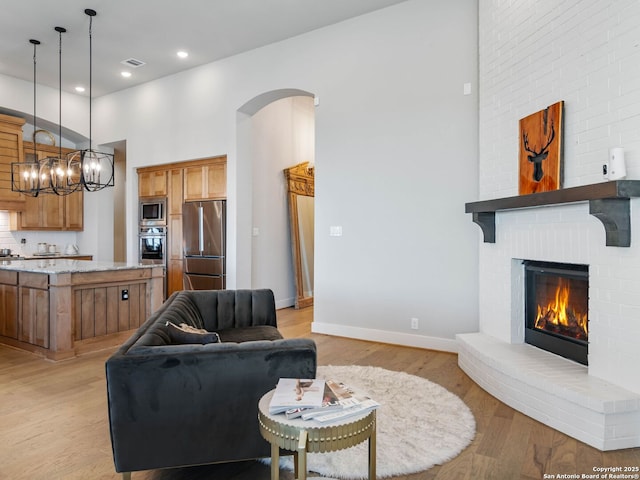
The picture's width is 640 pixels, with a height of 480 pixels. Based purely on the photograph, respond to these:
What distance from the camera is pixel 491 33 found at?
375 cm

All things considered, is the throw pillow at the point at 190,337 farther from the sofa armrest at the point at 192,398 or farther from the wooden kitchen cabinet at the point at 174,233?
the wooden kitchen cabinet at the point at 174,233

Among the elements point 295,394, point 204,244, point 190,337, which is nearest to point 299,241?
point 204,244

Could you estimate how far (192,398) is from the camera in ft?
5.96

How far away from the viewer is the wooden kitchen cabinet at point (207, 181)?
238 inches

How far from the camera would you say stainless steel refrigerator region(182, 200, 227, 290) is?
595cm

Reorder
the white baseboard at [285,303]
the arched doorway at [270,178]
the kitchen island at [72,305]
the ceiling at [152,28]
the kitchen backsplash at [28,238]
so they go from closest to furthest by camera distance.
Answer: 1. the kitchen island at [72,305]
2. the ceiling at [152,28]
3. the arched doorway at [270,178]
4. the white baseboard at [285,303]
5. the kitchen backsplash at [28,238]

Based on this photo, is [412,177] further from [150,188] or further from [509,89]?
[150,188]

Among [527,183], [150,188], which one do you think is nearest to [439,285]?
[527,183]

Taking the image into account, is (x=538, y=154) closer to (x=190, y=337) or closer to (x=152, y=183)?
(x=190, y=337)

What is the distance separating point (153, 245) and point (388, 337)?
13.8 ft

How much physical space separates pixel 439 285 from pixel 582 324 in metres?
1.50

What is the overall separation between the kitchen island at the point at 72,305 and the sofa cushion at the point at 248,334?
1690 mm

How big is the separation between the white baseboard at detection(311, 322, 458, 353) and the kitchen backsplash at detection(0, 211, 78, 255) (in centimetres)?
547

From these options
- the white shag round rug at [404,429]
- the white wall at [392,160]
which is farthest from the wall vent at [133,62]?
the white shag round rug at [404,429]
